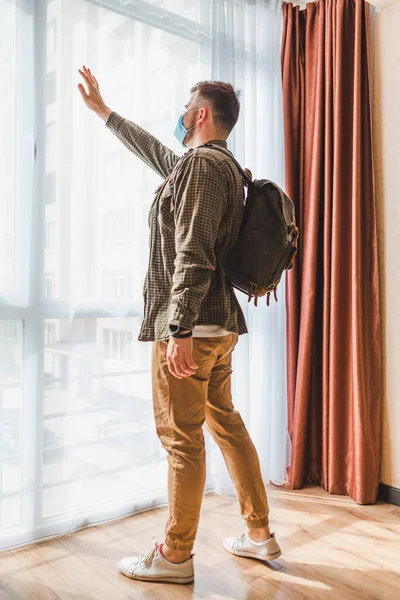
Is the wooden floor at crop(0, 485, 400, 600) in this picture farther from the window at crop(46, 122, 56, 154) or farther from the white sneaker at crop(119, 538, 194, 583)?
the window at crop(46, 122, 56, 154)

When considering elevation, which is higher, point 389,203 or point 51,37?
point 51,37

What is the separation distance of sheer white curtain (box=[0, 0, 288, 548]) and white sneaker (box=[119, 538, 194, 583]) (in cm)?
40

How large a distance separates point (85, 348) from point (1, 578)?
0.77m

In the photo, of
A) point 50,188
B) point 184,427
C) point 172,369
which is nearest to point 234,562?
point 184,427

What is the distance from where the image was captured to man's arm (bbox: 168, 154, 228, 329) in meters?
1.45

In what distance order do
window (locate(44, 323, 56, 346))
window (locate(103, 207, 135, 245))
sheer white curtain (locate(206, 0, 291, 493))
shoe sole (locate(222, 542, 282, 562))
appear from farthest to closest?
sheer white curtain (locate(206, 0, 291, 493)) < window (locate(103, 207, 135, 245)) < window (locate(44, 323, 56, 346)) < shoe sole (locate(222, 542, 282, 562))

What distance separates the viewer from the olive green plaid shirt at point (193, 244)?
57.4 inches

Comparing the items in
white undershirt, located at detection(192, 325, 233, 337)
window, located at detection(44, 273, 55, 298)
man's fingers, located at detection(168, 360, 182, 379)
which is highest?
window, located at detection(44, 273, 55, 298)

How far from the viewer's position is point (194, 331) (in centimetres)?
159

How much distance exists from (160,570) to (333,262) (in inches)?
55.4

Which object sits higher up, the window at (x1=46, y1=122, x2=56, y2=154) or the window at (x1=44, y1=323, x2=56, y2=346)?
the window at (x1=46, y1=122, x2=56, y2=154)

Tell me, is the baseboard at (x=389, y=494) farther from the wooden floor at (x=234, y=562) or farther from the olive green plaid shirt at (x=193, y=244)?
the olive green plaid shirt at (x=193, y=244)

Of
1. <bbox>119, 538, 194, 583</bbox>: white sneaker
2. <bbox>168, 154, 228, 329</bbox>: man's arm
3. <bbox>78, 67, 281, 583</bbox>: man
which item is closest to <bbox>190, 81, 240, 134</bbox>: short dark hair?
<bbox>78, 67, 281, 583</bbox>: man

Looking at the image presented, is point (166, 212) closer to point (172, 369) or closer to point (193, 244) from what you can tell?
point (193, 244)
